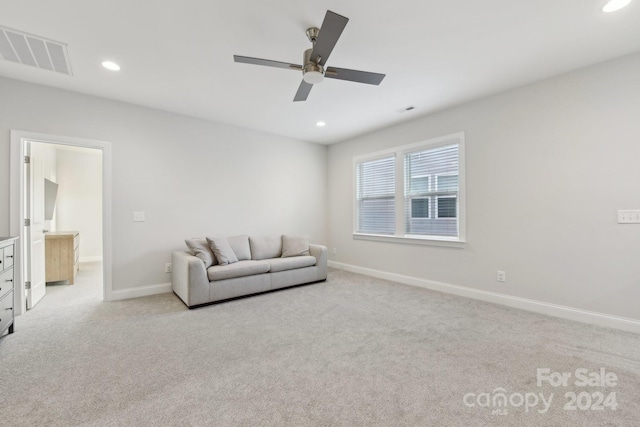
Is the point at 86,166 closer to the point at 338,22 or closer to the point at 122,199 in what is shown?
the point at 122,199

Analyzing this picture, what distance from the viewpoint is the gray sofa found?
132 inches

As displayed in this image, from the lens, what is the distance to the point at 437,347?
232cm

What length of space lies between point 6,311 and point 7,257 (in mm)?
487

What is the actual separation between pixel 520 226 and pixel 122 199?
5.09m

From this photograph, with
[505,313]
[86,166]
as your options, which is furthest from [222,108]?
[86,166]

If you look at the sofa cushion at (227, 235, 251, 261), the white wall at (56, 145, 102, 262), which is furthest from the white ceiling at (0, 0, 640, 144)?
the white wall at (56, 145, 102, 262)

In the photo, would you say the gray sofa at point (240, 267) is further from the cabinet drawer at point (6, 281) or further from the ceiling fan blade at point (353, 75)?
the ceiling fan blade at point (353, 75)

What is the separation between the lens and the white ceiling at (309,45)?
202 centimetres

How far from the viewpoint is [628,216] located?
8.59 feet

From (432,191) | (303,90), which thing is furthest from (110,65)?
(432,191)

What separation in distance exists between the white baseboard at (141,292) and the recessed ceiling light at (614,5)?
5392 millimetres

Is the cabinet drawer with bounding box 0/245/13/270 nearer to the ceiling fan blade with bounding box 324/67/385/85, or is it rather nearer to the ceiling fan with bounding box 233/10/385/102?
the ceiling fan with bounding box 233/10/385/102

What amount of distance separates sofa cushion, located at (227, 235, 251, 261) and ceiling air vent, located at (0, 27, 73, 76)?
268 centimetres

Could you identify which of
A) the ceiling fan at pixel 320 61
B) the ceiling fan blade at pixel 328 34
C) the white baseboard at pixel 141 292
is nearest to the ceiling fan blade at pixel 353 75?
the ceiling fan at pixel 320 61
